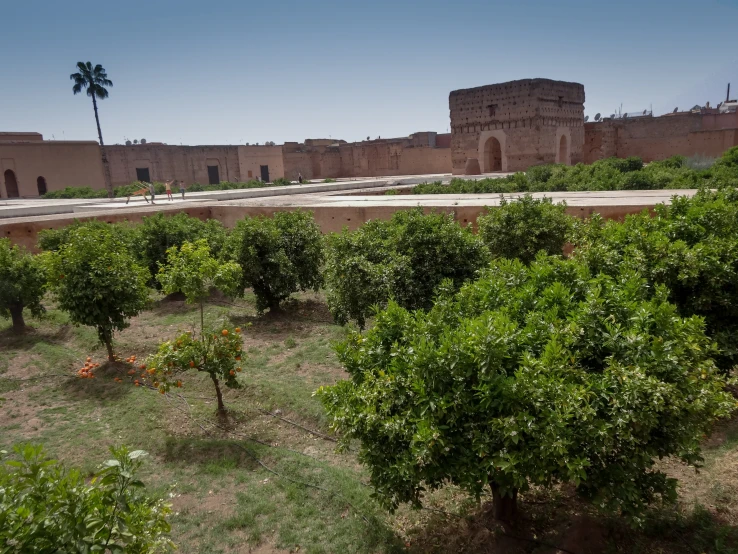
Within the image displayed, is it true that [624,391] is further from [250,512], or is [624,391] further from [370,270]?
[370,270]

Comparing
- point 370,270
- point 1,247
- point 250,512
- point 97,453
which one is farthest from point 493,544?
point 1,247

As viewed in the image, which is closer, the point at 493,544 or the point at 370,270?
the point at 493,544

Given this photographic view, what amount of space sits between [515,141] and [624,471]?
947 inches

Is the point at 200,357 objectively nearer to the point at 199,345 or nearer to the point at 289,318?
the point at 199,345

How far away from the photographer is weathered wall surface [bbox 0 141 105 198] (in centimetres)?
2898

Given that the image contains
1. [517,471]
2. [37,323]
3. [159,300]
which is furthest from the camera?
[159,300]

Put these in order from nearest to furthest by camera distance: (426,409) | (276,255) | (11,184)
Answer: (426,409) < (276,255) < (11,184)

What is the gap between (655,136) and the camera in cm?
2827

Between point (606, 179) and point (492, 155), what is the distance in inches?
482

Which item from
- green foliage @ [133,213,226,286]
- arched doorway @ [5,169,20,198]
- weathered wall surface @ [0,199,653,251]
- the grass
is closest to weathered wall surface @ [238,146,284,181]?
arched doorway @ [5,169,20,198]

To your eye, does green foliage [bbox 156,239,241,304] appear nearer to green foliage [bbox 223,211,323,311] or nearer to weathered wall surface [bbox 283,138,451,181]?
green foliage [bbox 223,211,323,311]

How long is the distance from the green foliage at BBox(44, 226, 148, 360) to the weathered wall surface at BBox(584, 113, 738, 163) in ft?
89.6

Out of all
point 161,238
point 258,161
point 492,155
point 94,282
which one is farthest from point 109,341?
point 258,161

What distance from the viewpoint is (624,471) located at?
10.1 ft
